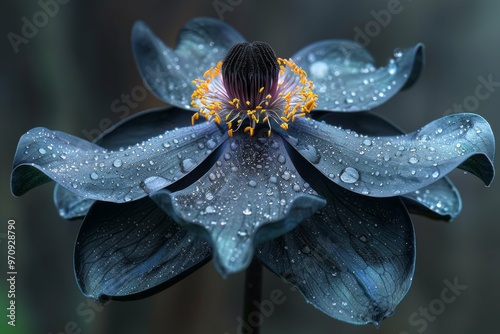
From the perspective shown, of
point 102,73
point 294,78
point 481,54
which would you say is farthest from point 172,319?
point 481,54

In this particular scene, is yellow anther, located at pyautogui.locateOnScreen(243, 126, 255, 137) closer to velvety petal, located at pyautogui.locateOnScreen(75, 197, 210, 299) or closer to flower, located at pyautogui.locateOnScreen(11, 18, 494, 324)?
flower, located at pyautogui.locateOnScreen(11, 18, 494, 324)

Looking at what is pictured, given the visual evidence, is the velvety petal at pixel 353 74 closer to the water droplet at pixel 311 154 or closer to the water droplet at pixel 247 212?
the water droplet at pixel 311 154

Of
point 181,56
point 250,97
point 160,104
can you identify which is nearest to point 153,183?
point 250,97

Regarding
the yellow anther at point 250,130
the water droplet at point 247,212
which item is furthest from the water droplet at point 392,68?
the water droplet at point 247,212

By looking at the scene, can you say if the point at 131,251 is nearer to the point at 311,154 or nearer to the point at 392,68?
the point at 311,154

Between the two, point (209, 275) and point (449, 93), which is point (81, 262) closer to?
point (209, 275)

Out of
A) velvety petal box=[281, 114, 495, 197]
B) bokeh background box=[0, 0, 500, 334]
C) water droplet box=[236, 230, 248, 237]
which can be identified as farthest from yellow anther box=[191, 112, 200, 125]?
bokeh background box=[0, 0, 500, 334]
